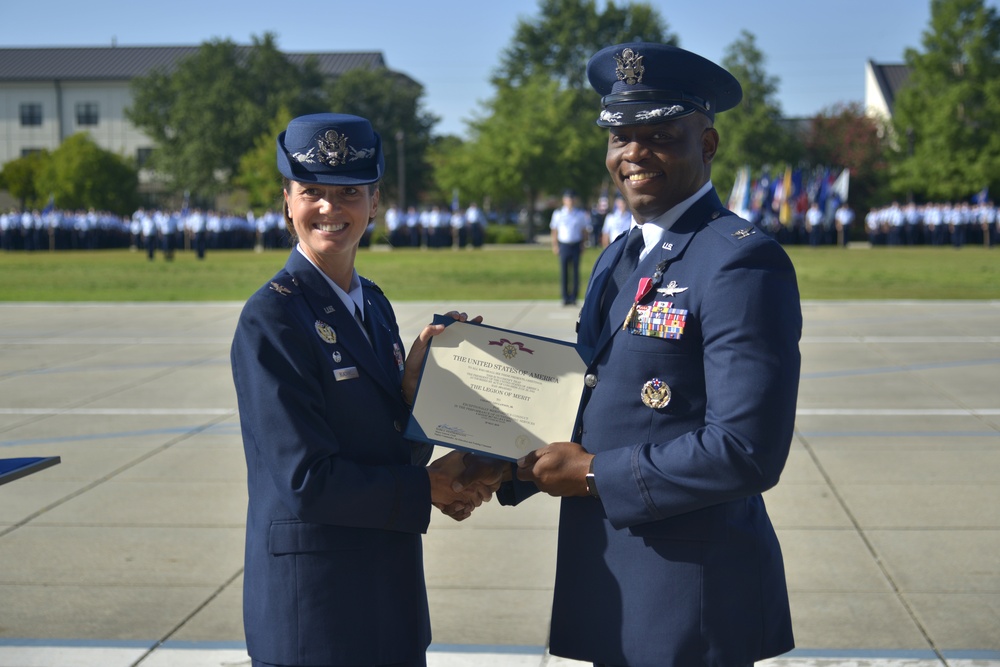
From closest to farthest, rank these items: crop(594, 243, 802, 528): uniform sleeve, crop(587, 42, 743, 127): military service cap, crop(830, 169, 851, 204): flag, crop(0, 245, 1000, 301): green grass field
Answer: crop(594, 243, 802, 528): uniform sleeve < crop(587, 42, 743, 127): military service cap < crop(0, 245, 1000, 301): green grass field < crop(830, 169, 851, 204): flag

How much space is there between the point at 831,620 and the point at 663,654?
2499 millimetres

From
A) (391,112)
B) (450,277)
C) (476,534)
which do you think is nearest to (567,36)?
(391,112)

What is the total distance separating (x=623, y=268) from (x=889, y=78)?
90.6 m

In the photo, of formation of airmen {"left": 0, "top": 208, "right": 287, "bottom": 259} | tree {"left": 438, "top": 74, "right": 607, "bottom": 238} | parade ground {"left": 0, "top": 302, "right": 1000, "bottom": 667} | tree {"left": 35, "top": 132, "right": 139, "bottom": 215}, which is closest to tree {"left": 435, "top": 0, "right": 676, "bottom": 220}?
tree {"left": 438, "top": 74, "right": 607, "bottom": 238}

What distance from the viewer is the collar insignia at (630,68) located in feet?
8.75

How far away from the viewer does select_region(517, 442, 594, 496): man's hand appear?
264 centimetres

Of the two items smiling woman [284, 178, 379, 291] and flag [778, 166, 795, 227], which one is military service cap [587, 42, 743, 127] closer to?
smiling woman [284, 178, 379, 291]

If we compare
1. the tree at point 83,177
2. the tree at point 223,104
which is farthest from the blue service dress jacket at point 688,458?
the tree at point 83,177

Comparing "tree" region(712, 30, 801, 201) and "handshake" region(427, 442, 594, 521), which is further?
"tree" region(712, 30, 801, 201)

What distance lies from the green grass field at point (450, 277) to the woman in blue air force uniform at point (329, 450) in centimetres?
1752

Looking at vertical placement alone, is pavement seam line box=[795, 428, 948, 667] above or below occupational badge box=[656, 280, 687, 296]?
below

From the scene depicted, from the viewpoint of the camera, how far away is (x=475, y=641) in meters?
4.67

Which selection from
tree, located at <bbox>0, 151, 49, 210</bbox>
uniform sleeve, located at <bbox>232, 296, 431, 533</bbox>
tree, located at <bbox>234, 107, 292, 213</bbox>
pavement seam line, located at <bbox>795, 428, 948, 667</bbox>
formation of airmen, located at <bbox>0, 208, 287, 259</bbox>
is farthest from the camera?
tree, located at <bbox>0, 151, 49, 210</bbox>

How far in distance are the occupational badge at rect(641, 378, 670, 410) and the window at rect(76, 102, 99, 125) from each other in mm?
95347
